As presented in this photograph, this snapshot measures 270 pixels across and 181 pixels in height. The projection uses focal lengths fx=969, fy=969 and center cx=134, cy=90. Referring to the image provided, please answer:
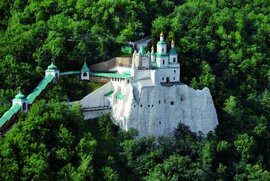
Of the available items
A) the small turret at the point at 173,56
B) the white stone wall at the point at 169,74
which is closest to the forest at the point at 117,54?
the white stone wall at the point at 169,74

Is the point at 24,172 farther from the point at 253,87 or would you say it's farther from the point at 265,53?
the point at 265,53

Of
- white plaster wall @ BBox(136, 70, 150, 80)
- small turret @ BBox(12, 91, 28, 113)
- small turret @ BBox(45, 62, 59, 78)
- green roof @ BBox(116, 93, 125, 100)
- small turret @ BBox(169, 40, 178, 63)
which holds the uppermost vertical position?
small turret @ BBox(169, 40, 178, 63)

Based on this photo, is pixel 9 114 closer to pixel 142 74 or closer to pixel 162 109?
pixel 142 74

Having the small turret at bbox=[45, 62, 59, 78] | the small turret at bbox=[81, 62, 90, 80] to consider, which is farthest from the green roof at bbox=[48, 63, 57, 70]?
the small turret at bbox=[81, 62, 90, 80]

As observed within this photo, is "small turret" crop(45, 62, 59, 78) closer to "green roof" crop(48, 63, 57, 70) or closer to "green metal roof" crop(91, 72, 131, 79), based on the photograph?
"green roof" crop(48, 63, 57, 70)

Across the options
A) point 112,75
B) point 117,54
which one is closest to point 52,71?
point 112,75

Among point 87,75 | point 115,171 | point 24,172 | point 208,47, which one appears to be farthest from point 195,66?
point 24,172
